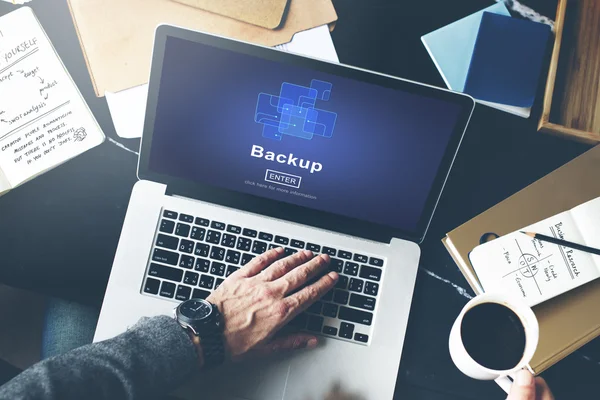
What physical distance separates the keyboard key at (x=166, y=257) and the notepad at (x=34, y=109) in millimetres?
235

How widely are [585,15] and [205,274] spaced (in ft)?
2.54

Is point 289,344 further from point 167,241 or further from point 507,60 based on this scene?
point 507,60

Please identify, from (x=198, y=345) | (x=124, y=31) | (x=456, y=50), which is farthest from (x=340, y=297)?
(x=124, y=31)

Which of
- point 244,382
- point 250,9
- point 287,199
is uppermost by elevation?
point 250,9

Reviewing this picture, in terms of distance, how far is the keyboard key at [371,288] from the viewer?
2.80 feet

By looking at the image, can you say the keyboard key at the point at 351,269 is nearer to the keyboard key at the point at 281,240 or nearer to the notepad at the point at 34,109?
the keyboard key at the point at 281,240

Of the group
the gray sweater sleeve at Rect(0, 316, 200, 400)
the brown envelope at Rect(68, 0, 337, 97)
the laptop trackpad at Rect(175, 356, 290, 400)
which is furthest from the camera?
the brown envelope at Rect(68, 0, 337, 97)

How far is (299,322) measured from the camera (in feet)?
2.82

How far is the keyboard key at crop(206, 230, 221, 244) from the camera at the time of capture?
2.81ft

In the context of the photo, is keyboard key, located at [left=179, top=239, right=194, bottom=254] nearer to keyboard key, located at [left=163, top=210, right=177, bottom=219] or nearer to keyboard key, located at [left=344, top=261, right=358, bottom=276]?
keyboard key, located at [left=163, top=210, right=177, bottom=219]

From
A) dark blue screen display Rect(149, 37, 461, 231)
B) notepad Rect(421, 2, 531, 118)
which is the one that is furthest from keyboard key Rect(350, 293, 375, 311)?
notepad Rect(421, 2, 531, 118)

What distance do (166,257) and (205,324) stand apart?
127 millimetres

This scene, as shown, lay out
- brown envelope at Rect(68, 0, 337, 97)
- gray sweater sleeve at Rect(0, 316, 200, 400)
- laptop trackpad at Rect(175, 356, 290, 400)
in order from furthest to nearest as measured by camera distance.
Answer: brown envelope at Rect(68, 0, 337, 97) < laptop trackpad at Rect(175, 356, 290, 400) < gray sweater sleeve at Rect(0, 316, 200, 400)

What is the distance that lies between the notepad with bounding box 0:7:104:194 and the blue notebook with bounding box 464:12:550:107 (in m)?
0.66
